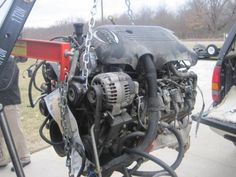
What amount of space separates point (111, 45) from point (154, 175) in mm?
909

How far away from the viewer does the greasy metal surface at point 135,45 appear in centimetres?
217

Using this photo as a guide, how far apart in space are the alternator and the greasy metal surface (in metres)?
0.13

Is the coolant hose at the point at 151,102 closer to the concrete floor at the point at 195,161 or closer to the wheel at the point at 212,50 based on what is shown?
the concrete floor at the point at 195,161

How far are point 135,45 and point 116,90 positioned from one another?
354 mm

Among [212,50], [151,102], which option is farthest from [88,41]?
[212,50]

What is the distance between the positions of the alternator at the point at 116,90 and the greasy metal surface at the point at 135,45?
0.13 m

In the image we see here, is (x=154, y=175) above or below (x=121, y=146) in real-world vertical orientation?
below

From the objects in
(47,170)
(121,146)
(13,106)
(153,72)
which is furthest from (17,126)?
(153,72)

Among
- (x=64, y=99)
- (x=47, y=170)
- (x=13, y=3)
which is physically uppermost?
(x=13, y=3)

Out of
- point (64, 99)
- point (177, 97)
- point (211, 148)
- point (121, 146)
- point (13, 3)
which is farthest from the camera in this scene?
point (211, 148)

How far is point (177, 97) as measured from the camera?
8.33ft

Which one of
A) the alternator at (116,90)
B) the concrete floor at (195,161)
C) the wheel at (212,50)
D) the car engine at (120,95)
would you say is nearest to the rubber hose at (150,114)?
the car engine at (120,95)

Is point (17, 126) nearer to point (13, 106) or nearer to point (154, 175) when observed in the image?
point (13, 106)

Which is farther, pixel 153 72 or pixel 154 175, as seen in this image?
pixel 154 175
